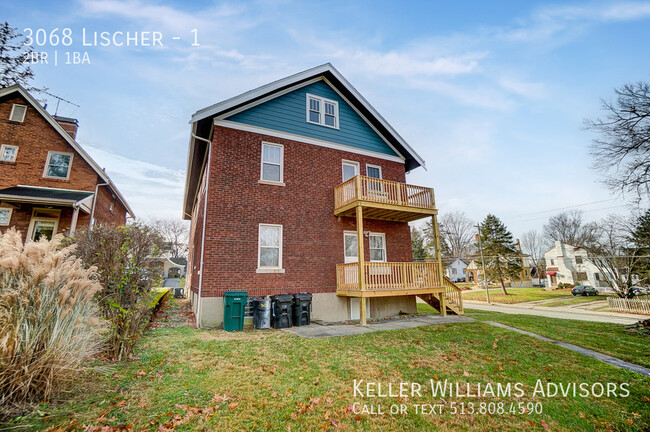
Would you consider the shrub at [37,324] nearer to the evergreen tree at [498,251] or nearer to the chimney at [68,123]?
the chimney at [68,123]

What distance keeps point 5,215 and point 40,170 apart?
268 centimetres

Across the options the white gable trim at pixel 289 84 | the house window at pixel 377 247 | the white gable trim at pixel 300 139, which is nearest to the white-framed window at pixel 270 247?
the white gable trim at pixel 300 139

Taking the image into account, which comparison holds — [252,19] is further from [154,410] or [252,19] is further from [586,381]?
[586,381]

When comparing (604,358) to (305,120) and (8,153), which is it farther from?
(8,153)

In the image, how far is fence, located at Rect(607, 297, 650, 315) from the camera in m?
21.5

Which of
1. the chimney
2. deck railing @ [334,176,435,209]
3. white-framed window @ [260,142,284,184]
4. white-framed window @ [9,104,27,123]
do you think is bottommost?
deck railing @ [334,176,435,209]

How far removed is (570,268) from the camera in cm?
4619

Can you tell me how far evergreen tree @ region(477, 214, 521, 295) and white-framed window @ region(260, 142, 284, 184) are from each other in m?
37.9

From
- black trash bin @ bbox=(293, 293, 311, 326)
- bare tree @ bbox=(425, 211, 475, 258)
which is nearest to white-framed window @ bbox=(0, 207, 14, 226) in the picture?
black trash bin @ bbox=(293, 293, 311, 326)

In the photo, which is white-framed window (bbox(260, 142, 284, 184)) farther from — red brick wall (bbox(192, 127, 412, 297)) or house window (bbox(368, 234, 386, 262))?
house window (bbox(368, 234, 386, 262))

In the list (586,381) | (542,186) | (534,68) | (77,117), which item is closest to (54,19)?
(77,117)

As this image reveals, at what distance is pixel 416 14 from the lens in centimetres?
1021

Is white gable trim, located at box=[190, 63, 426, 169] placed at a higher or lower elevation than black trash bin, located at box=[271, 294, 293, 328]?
higher

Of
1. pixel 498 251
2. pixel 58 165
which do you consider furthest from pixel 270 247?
pixel 498 251
